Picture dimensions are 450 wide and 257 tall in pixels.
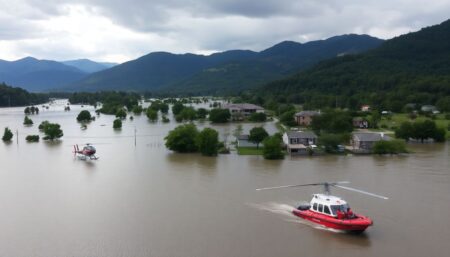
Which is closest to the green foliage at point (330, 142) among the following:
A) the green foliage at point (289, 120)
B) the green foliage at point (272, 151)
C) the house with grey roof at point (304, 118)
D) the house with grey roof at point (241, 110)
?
the green foliage at point (272, 151)

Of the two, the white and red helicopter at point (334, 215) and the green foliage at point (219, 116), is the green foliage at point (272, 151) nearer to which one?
the white and red helicopter at point (334, 215)

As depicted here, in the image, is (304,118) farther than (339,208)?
Yes

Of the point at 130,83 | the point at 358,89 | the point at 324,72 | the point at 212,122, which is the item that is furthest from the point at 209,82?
the point at 212,122

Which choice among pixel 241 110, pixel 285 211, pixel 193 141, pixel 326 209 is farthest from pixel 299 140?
pixel 241 110

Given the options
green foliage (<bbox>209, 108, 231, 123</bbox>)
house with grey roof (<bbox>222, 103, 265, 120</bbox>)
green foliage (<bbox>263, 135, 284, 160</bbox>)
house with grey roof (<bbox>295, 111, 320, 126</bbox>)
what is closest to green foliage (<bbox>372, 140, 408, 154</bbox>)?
green foliage (<bbox>263, 135, 284, 160</bbox>)

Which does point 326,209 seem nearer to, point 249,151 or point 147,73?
point 249,151

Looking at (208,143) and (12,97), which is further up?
(12,97)

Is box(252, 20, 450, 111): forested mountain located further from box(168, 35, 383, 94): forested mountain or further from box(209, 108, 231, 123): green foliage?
box(168, 35, 383, 94): forested mountain
